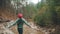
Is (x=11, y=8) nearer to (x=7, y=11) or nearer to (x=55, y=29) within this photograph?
(x=7, y=11)

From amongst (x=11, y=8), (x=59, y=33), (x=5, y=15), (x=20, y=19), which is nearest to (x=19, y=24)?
(x=20, y=19)

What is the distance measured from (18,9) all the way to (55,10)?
35.1 feet

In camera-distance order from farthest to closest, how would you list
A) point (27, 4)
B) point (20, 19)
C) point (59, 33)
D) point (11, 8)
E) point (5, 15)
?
point (27, 4)
point (11, 8)
point (5, 15)
point (59, 33)
point (20, 19)

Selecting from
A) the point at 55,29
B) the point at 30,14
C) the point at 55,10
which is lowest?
the point at 30,14

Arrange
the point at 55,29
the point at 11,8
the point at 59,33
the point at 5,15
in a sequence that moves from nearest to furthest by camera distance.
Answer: the point at 59,33 < the point at 55,29 < the point at 5,15 < the point at 11,8

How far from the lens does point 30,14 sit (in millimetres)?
27047

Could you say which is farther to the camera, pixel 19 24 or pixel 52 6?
pixel 52 6

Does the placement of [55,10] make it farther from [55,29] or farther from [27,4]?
[27,4]

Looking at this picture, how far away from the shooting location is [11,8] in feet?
76.6

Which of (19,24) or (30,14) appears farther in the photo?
(30,14)

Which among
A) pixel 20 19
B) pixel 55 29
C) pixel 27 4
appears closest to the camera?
pixel 20 19

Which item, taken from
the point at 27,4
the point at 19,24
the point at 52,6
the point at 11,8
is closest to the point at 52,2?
the point at 52,6

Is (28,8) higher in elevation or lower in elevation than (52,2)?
lower

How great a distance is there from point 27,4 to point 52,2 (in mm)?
11241
